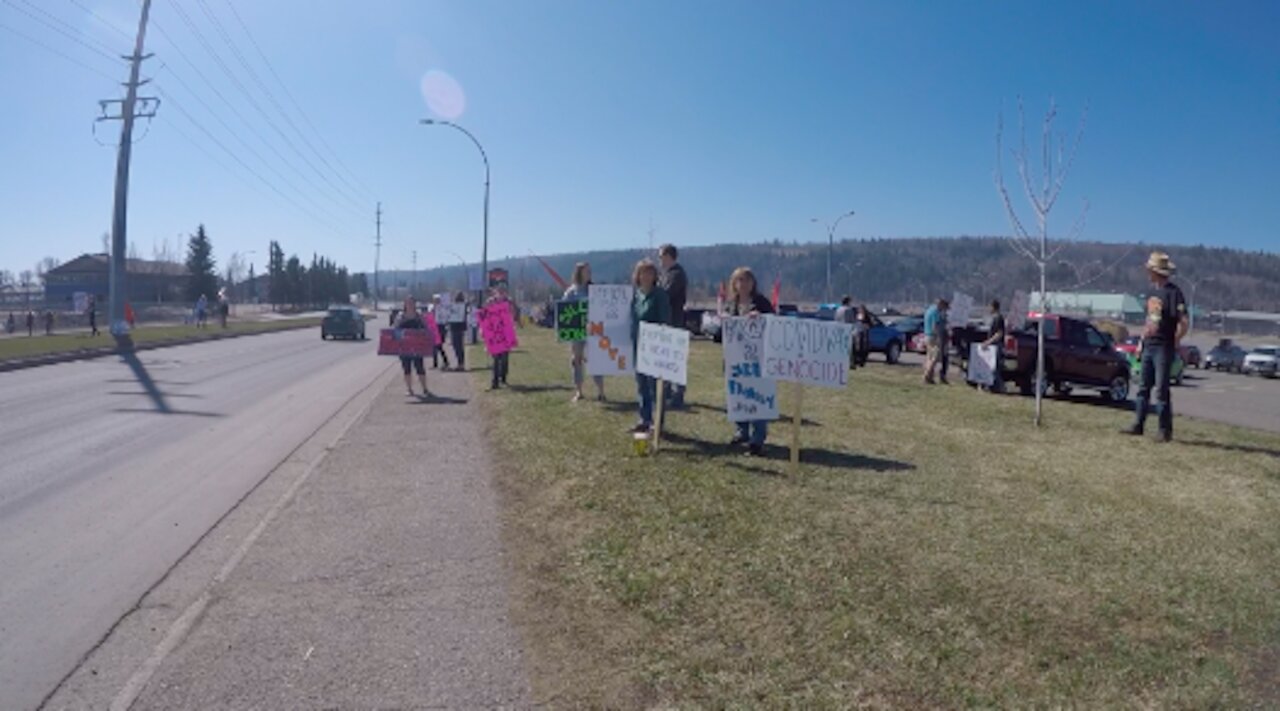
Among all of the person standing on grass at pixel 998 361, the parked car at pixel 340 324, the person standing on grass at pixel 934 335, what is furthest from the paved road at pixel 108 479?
the parked car at pixel 340 324

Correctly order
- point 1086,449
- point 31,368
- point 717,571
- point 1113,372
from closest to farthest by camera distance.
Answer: point 717,571 < point 1086,449 < point 1113,372 < point 31,368

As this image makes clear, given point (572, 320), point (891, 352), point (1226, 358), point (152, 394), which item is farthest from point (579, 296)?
point (1226, 358)

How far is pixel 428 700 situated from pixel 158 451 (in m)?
7.98

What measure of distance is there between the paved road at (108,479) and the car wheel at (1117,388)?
49.5 feet

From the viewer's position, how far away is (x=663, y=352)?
28.5ft

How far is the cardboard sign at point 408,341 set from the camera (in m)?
15.1

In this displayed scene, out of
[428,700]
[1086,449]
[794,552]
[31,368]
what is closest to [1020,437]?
[1086,449]

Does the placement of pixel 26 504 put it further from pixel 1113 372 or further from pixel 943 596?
pixel 1113 372

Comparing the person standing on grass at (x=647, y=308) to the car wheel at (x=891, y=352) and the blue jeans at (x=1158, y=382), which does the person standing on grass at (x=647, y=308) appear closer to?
the blue jeans at (x=1158, y=382)

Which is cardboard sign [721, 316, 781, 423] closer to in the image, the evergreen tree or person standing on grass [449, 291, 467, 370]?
person standing on grass [449, 291, 467, 370]

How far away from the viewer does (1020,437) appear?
1021 cm

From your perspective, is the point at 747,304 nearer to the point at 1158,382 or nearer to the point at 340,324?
the point at 1158,382

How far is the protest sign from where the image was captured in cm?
1752

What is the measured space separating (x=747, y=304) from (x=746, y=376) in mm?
914
